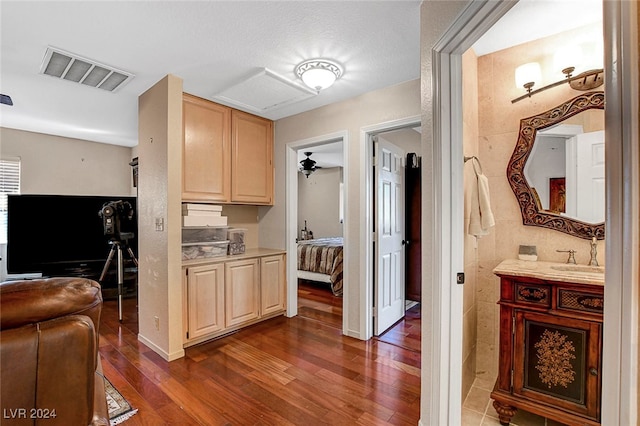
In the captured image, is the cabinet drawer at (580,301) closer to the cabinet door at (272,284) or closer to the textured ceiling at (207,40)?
the textured ceiling at (207,40)

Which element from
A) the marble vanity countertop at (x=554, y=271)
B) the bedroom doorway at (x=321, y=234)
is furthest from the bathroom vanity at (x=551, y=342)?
the bedroom doorway at (x=321, y=234)

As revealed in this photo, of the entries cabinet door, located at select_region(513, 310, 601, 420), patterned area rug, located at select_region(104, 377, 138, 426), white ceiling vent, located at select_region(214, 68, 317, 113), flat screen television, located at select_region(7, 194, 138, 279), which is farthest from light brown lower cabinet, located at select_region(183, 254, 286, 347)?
cabinet door, located at select_region(513, 310, 601, 420)

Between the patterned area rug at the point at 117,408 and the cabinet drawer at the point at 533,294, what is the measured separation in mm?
2476

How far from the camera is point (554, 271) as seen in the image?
169 centimetres

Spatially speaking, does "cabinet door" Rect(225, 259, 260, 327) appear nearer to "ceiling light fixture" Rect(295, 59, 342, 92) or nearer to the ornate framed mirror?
"ceiling light fixture" Rect(295, 59, 342, 92)

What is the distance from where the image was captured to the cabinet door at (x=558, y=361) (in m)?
1.55

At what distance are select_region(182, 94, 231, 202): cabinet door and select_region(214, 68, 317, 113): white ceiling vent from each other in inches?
8.5

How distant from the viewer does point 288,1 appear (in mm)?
1691

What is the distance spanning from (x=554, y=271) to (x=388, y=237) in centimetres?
168

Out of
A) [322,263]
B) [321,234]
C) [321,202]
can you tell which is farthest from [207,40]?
[321,234]

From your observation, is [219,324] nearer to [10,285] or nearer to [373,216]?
[373,216]

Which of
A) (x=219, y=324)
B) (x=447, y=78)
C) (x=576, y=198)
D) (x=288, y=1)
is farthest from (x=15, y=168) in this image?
(x=576, y=198)

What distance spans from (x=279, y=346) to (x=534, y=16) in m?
3.16

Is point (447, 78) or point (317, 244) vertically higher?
point (447, 78)
